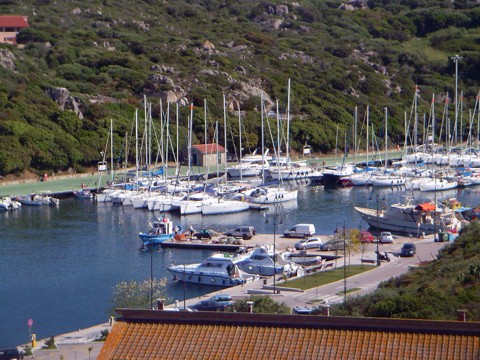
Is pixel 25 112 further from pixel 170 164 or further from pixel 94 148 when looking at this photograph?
pixel 170 164

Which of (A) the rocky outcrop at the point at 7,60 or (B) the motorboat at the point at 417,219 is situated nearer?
(B) the motorboat at the point at 417,219

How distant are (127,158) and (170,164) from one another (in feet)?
10.9

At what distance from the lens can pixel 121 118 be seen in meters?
84.1

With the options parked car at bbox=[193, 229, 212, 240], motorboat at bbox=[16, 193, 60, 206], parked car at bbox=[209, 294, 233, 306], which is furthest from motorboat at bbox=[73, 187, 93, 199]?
parked car at bbox=[209, 294, 233, 306]

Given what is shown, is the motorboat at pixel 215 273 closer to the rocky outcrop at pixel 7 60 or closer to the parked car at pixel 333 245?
the parked car at pixel 333 245

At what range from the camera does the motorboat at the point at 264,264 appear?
1614 inches

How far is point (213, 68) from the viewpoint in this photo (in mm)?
102938

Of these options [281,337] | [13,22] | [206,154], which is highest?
[13,22]

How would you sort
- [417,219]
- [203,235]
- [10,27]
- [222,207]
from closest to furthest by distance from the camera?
[203,235] < [417,219] < [222,207] < [10,27]

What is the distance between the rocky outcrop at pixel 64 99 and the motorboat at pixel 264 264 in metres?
45.2

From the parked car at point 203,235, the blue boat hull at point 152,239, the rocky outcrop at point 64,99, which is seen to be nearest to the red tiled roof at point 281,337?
the blue boat hull at point 152,239

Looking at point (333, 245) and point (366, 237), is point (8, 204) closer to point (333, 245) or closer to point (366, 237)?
point (333, 245)

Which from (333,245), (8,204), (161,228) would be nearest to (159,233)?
(161,228)

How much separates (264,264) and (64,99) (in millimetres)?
47889
